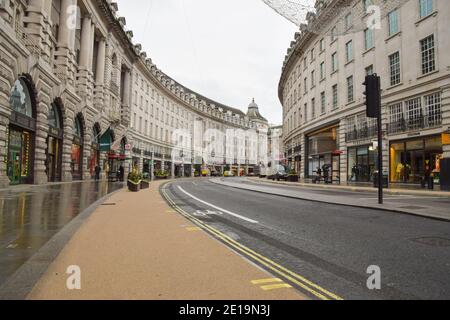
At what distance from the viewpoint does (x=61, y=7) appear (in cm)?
2745

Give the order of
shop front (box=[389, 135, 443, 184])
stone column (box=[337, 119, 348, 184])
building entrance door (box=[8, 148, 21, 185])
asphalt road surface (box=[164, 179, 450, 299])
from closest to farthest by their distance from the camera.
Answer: asphalt road surface (box=[164, 179, 450, 299]), building entrance door (box=[8, 148, 21, 185]), shop front (box=[389, 135, 443, 184]), stone column (box=[337, 119, 348, 184])

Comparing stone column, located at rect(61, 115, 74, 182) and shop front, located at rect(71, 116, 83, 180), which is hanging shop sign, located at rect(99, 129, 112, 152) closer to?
shop front, located at rect(71, 116, 83, 180)

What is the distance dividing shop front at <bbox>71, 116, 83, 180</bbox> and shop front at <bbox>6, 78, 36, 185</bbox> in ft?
26.5

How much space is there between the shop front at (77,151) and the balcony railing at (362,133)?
25268mm

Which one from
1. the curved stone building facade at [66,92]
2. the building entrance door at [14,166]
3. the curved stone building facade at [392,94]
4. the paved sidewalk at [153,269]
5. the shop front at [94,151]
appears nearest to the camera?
the paved sidewalk at [153,269]

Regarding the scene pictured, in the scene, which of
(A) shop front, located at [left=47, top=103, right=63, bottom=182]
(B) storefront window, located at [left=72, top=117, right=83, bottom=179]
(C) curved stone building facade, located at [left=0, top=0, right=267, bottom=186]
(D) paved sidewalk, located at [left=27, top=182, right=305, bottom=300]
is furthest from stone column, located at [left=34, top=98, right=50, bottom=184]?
(D) paved sidewalk, located at [left=27, top=182, right=305, bottom=300]

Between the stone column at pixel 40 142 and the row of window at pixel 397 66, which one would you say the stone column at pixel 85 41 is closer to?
the stone column at pixel 40 142

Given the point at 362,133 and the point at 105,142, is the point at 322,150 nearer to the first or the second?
the point at 362,133

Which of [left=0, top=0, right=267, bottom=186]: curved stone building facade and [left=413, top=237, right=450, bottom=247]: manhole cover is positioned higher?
[left=0, top=0, right=267, bottom=186]: curved stone building facade

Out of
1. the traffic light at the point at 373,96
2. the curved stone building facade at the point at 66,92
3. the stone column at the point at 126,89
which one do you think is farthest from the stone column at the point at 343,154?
the stone column at the point at 126,89

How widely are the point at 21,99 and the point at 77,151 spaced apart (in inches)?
442

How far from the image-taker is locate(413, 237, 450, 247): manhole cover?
217 inches

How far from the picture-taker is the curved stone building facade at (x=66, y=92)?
18.8 meters
